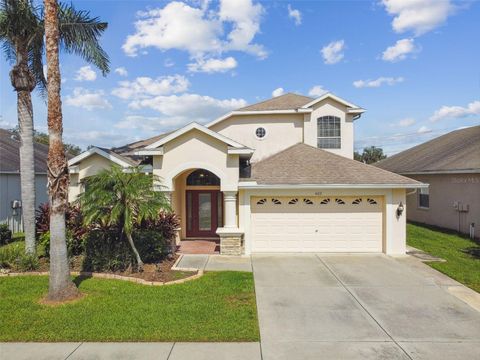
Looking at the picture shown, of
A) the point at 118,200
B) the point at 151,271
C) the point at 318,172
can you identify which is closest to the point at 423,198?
the point at 318,172

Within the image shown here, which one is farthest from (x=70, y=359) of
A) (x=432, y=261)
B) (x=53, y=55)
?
(x=432, y=261)

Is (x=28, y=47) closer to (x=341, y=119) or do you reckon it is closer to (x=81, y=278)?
(x=81, y=278)

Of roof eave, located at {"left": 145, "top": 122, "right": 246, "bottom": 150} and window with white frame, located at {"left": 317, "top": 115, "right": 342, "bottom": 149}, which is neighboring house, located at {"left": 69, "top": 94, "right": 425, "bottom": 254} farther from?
window with white frame, located at {"left": 317, "top": 115, "right": 342, "bottom": 149}

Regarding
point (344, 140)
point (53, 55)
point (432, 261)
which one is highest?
point (53, 55)

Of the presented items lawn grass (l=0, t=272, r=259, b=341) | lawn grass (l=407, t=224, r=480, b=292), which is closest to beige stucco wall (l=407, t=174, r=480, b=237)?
lawn grass (l=407, t=224, r=480, b=292)

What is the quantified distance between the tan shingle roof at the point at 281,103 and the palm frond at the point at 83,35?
8.02 metres

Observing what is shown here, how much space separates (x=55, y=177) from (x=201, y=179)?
7.95 m

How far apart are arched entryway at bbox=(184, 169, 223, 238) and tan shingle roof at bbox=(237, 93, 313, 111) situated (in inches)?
200

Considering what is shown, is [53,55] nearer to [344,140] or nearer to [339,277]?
[339,277]

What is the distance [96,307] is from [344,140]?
1435 centimetres

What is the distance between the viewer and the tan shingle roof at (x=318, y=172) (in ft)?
42.7

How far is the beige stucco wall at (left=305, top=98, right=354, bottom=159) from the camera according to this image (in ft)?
58.9

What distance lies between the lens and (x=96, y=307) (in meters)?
7.38

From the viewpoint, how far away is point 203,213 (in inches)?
613
